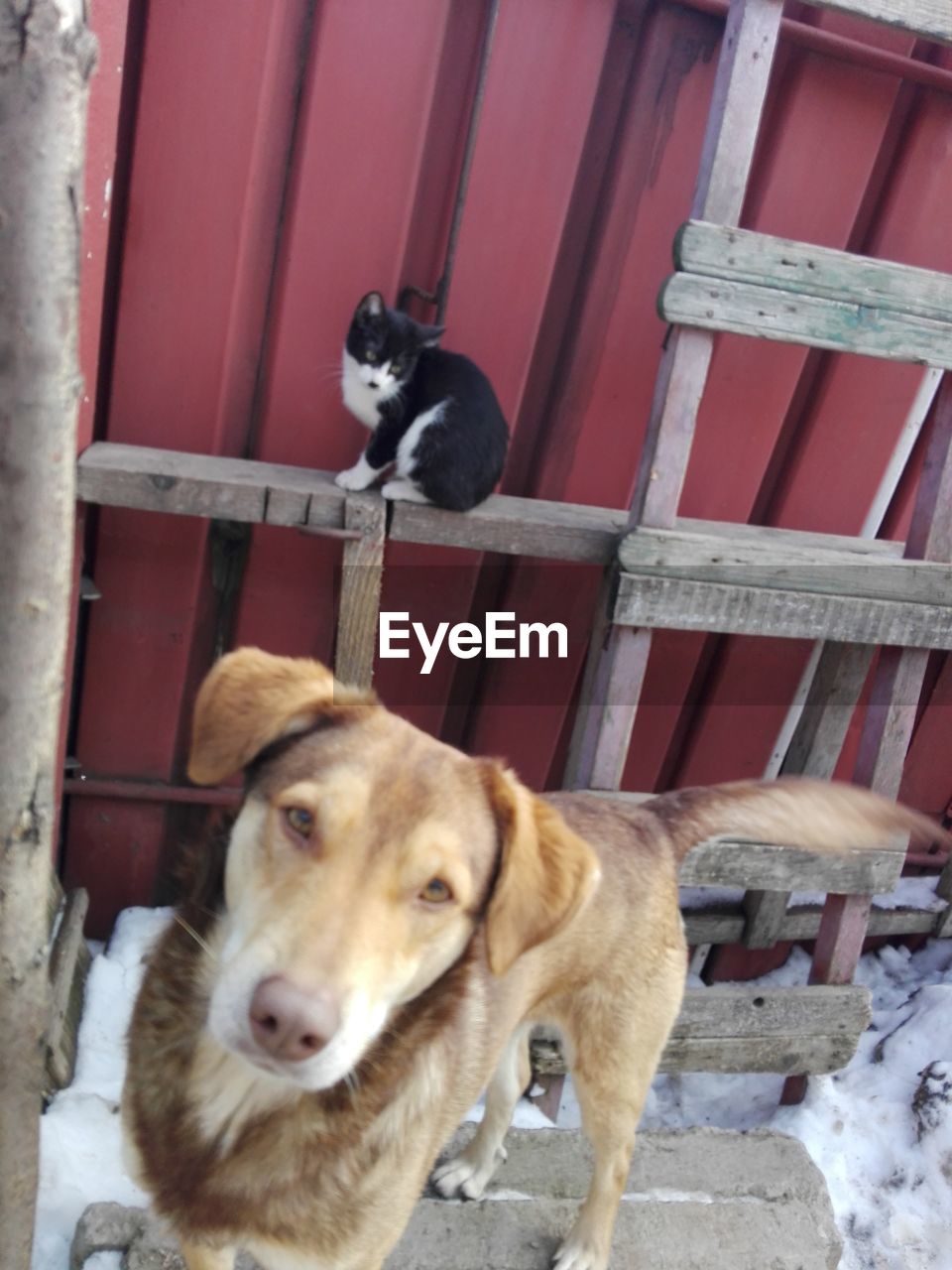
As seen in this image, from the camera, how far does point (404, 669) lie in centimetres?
342

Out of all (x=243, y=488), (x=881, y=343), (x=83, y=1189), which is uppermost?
(x=881, y=343)

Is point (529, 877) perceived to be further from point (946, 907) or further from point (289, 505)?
point (946, 907)

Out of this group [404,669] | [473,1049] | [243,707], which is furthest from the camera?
[404,669]

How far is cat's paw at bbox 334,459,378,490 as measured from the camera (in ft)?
9.11

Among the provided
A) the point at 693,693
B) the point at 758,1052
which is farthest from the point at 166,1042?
the point at 693,693

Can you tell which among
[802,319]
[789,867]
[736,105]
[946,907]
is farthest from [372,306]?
[946,907]

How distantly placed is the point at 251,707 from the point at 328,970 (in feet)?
1.74

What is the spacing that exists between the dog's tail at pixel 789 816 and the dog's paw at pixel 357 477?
1.25m

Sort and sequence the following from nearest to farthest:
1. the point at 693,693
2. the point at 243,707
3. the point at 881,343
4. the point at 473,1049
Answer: the point at 243,707
the point at 473,1049
the point at 881,343
the point at 693,693

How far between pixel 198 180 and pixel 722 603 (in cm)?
193

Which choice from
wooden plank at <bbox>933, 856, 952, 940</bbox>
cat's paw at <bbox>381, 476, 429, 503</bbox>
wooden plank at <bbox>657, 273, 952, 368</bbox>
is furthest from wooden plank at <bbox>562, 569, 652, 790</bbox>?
wooden plank at <bbox>933, 856, 952, 940</bbox>

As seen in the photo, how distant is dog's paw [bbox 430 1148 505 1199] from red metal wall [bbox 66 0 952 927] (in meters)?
1.46

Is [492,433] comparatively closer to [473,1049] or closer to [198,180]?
[198,180]

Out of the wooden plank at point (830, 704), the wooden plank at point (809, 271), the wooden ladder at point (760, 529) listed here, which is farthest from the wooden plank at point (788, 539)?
the wooden plank at point (809, 271)
